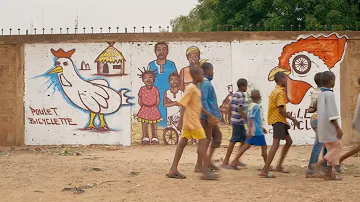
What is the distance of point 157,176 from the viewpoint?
7363 millimetres

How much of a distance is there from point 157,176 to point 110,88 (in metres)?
4.82

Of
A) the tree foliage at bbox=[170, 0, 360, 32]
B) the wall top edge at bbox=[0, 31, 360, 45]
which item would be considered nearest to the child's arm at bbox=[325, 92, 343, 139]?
the wall top edge at bbox=[0, 31, 360, 45]

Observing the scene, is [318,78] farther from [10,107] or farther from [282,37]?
[10,107]

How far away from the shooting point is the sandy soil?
5.99 metres

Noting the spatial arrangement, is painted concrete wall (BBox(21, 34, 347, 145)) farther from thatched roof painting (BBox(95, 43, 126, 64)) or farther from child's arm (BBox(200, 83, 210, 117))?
child's arm (BBox(200, 83, 210, 117))

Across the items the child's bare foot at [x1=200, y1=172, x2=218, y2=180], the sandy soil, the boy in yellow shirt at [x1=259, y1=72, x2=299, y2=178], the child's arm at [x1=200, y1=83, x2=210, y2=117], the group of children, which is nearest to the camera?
the sandy soil

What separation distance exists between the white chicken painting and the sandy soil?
5.80 ft

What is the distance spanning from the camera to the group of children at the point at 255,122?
6.84 metres

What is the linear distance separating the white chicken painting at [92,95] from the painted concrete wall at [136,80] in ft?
0.07

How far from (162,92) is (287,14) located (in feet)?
33.2

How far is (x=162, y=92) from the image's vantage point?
11.9 metres

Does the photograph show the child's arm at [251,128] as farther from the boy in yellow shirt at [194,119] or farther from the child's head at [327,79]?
the child's head at [327,79]

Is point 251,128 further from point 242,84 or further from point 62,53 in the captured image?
point 62,53

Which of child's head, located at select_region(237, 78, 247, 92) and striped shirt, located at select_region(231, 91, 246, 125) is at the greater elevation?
child's head, located at select_region(237, 78, 247, 92)
